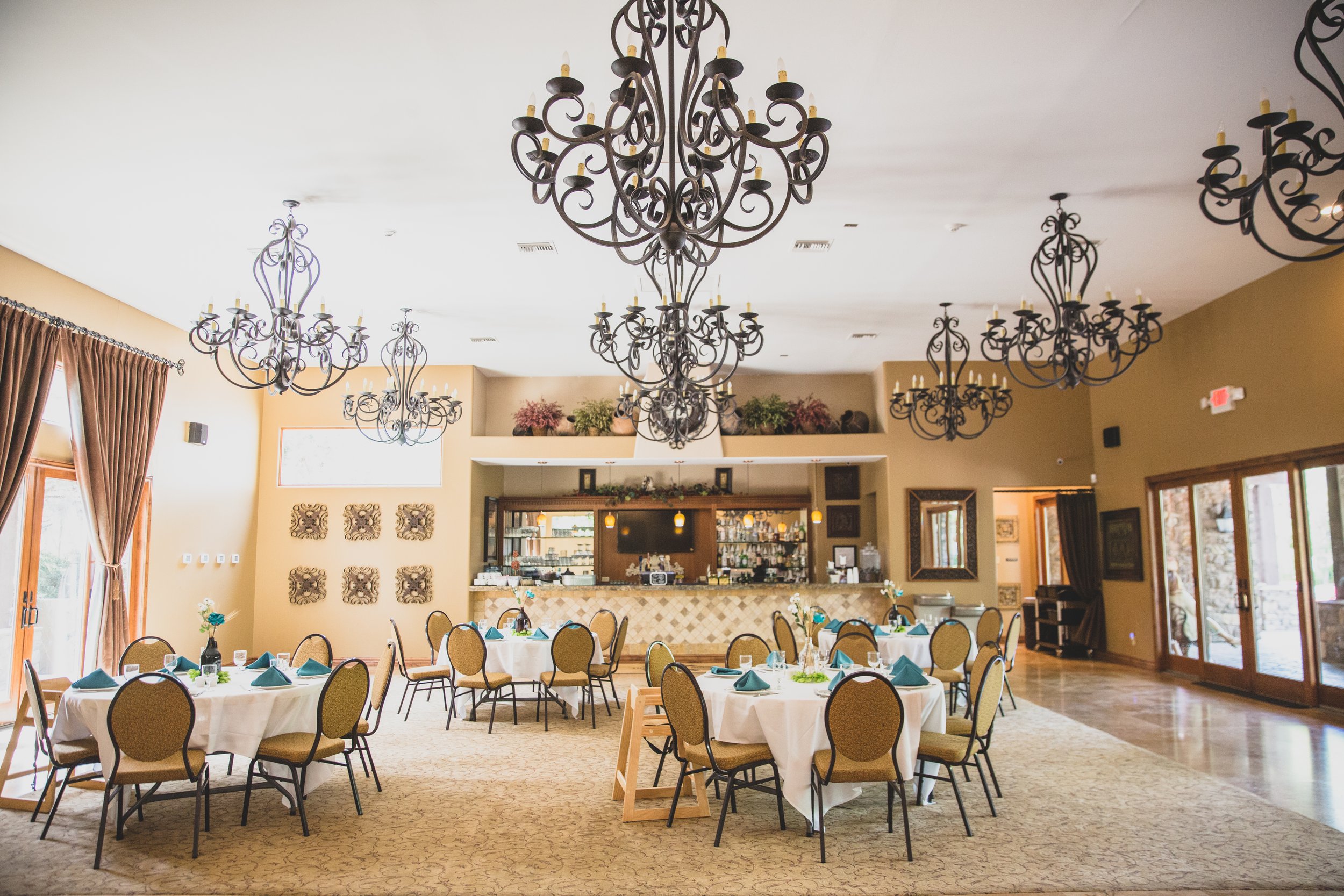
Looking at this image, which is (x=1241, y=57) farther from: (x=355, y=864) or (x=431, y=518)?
(x=431, y=518)

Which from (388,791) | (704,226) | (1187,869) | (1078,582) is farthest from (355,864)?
(1078,582)

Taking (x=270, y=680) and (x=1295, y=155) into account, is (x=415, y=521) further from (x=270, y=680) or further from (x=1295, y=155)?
(x=1295, y=155)

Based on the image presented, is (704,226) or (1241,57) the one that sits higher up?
(1241,57)

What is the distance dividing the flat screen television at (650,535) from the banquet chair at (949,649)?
581cm

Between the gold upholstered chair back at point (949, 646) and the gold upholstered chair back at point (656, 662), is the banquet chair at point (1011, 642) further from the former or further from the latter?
the gold upholstered chair back at point (656, 662)

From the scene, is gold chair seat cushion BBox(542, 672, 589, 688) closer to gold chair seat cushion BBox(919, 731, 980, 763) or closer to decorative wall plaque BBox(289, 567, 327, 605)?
gold chair seat cushion BBox(919, 731, 980, 763)

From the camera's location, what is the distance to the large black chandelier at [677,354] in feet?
17.7

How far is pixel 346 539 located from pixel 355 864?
25.5 feet

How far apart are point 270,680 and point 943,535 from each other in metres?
9.20

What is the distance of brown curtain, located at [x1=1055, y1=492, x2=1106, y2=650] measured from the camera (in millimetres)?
11945

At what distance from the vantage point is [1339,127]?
18.7ft

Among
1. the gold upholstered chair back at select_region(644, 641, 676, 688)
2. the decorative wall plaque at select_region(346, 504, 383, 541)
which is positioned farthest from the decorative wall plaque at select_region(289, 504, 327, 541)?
the gold upholstered chair back at select_region(644, 641, 676, 688)

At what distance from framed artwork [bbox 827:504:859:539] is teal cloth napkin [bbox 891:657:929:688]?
768 cm

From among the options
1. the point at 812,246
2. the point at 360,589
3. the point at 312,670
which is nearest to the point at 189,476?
the point at 360,589
